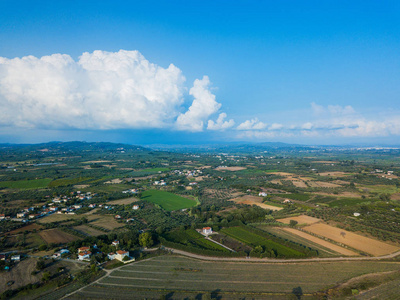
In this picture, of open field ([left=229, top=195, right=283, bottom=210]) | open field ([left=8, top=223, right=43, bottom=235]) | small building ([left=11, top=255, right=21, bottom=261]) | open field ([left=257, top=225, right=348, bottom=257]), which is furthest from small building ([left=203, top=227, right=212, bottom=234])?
open field ([left=8, top=223, right=43, bottom=235])

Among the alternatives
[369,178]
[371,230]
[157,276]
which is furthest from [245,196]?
[369,178]

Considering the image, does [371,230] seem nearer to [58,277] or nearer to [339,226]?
[339,226]

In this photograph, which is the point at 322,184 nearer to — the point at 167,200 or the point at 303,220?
the point at 303,220

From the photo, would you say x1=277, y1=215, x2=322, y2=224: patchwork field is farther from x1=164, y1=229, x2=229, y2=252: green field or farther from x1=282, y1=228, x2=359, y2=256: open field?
x1=164, y1=229, x2=229, y2=252: green field

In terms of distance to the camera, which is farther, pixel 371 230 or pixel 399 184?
pixel 399 184

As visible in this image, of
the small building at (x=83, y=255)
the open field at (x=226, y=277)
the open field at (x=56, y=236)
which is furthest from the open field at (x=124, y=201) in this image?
the open field at (x=226, y=277)

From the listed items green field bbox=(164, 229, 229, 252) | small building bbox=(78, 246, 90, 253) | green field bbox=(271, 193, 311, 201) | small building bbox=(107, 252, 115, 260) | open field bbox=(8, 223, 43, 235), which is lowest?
open field bbox=(8, 223, 43, 235)
